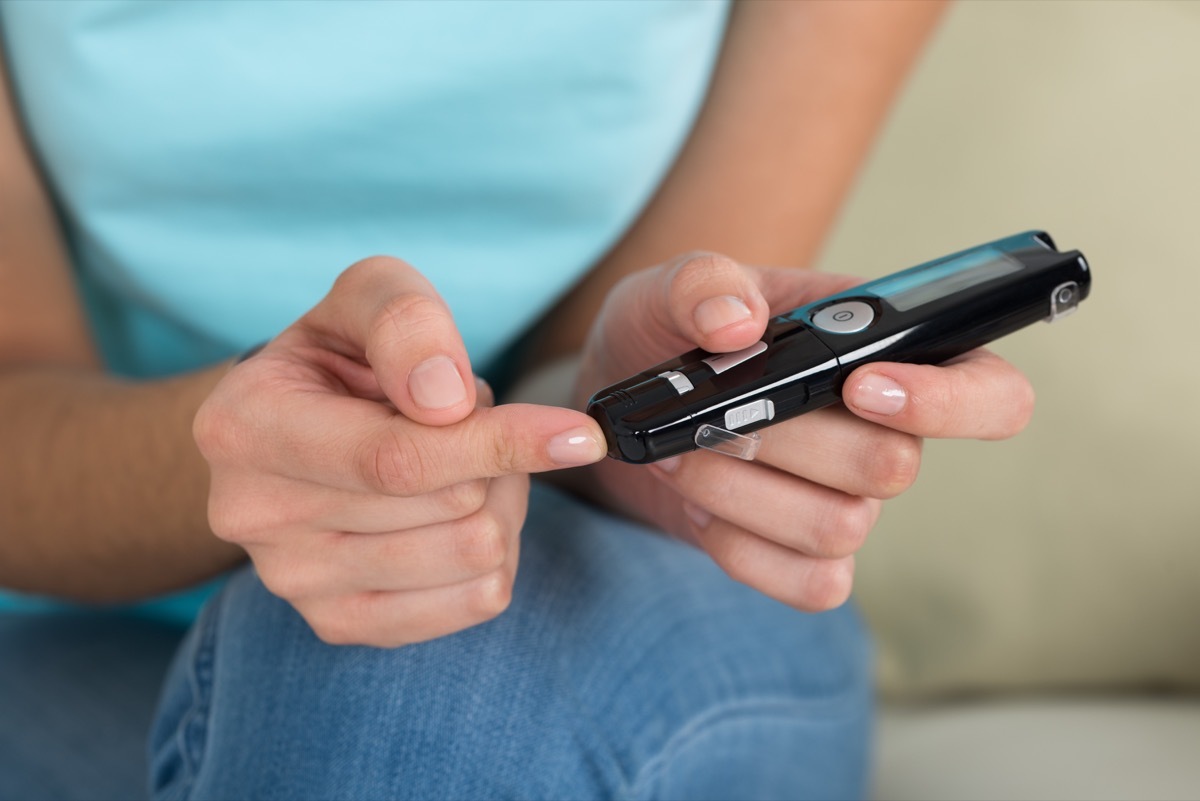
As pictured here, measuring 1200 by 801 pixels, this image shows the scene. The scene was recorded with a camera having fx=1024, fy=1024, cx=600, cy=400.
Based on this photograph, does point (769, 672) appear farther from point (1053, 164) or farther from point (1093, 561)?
point (1053, 164)

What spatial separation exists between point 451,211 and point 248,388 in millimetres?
312

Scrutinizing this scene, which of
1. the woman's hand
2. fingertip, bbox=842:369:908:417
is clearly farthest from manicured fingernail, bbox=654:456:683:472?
fingertip, bbox=842:369:908:417

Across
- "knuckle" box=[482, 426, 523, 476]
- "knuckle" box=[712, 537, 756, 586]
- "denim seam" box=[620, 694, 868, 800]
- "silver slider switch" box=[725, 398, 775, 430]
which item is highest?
"silver slider switch" box=[725, 398, 775, 430]

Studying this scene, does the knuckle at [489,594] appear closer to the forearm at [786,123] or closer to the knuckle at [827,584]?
the knuckle at [827,584]

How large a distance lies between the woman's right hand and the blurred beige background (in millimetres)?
434

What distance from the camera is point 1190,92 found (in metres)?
0.73

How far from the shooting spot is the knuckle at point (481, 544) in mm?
479

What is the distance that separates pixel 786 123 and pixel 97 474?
54 cm

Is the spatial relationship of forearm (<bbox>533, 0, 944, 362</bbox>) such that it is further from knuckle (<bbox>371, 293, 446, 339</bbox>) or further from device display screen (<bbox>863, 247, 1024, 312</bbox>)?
knuckle (<bbox>371, 293, 446, 339</bbox>)

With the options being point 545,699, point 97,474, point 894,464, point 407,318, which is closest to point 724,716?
point 545,699

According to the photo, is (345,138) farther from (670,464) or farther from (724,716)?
(724,716)

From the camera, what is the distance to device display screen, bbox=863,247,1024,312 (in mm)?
497

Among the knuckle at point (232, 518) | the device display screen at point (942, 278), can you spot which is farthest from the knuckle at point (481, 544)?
the device display screen at point (942, 278)

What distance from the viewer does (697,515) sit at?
1.88ft
